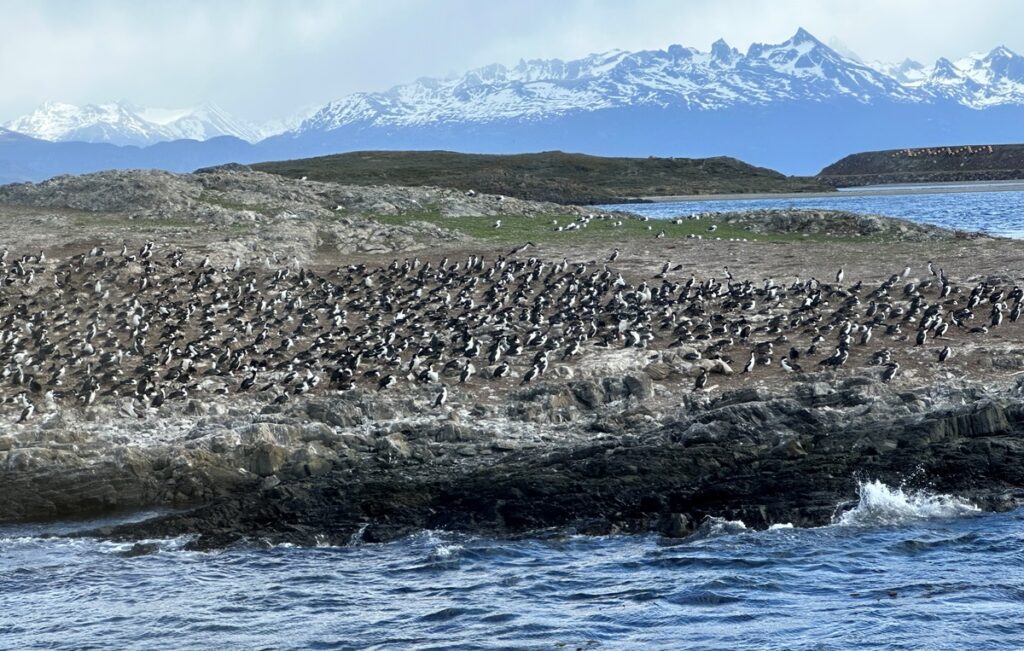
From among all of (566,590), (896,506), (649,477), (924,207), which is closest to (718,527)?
(649,477)

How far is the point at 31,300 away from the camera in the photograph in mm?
32875

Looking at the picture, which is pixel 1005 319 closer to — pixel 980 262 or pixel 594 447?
pixel 980 262

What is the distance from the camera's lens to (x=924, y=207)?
8131 centimetres

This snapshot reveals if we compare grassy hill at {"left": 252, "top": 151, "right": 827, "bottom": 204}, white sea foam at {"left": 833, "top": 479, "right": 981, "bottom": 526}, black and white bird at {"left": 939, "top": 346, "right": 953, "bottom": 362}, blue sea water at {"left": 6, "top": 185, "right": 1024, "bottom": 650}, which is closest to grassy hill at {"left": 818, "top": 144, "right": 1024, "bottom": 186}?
grassy hill at {"left": 252, "top": 151, "right": 827, "bottom": 204}

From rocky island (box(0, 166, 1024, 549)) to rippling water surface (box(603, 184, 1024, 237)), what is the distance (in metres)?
18.5

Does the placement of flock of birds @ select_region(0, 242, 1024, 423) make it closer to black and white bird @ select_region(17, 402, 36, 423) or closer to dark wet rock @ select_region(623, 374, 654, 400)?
black and white bird @ select_region(17, 402, 36, 423)

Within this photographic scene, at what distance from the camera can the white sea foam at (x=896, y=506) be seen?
1867 centimetres

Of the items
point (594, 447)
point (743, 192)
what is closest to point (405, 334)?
point (594, 447)

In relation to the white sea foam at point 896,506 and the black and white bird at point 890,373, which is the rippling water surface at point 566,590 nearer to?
the white sea foam at point 896,506

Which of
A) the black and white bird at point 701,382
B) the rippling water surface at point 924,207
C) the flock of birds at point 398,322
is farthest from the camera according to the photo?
the rippling water surface at point 924,207

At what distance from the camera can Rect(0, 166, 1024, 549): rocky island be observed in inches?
771

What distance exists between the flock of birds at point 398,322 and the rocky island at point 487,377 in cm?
11

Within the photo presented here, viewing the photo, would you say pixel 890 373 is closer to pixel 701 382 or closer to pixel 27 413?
pixel 701 382

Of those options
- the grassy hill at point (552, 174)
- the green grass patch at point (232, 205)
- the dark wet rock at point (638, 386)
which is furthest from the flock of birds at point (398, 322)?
the grassy hill at point (552, 174)
